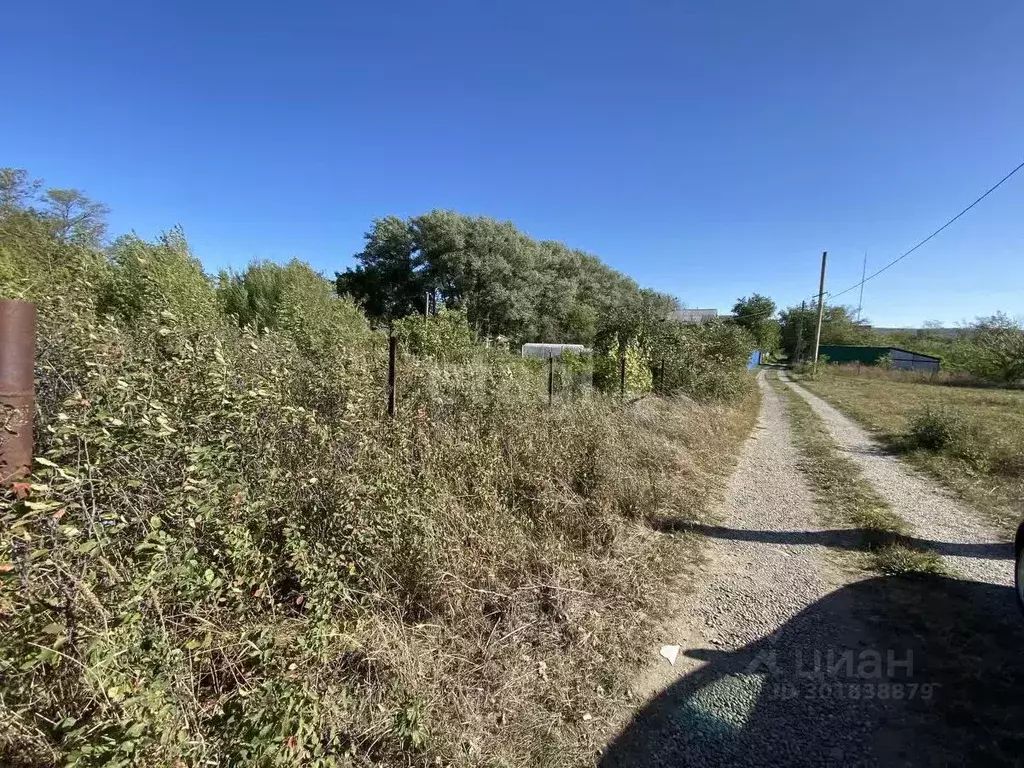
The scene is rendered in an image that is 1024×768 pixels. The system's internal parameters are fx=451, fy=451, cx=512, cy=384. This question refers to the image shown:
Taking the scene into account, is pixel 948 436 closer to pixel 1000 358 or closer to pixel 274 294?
pixel 274 294

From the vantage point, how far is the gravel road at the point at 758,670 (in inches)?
86.7

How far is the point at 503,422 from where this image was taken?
Result: 4.71 metres

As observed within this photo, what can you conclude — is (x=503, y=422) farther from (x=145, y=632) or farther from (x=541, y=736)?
(x=145, y=632)

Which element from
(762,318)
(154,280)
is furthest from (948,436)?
(762,318)

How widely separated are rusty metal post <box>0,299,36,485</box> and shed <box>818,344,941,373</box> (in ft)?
151

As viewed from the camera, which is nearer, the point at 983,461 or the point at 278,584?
the point at 278,584

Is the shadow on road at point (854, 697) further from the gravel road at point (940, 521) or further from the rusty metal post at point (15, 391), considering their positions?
the rusty metal post at point (15, 391)

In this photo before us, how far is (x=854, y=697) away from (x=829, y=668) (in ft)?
0.71

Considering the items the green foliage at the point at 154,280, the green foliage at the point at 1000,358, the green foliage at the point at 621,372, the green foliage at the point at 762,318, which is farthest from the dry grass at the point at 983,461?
the green foliage at the point at 762,318

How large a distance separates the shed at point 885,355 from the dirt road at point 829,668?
41.3m

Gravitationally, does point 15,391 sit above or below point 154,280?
below

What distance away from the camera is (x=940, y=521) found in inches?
200

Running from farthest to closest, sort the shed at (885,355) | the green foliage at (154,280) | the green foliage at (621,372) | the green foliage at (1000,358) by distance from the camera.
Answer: the shed at (885,355), the green foliage at (1000,358), the green foliage at (621,372), the green foliage at (154,280)

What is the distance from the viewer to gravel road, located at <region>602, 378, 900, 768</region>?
86.7 inches
